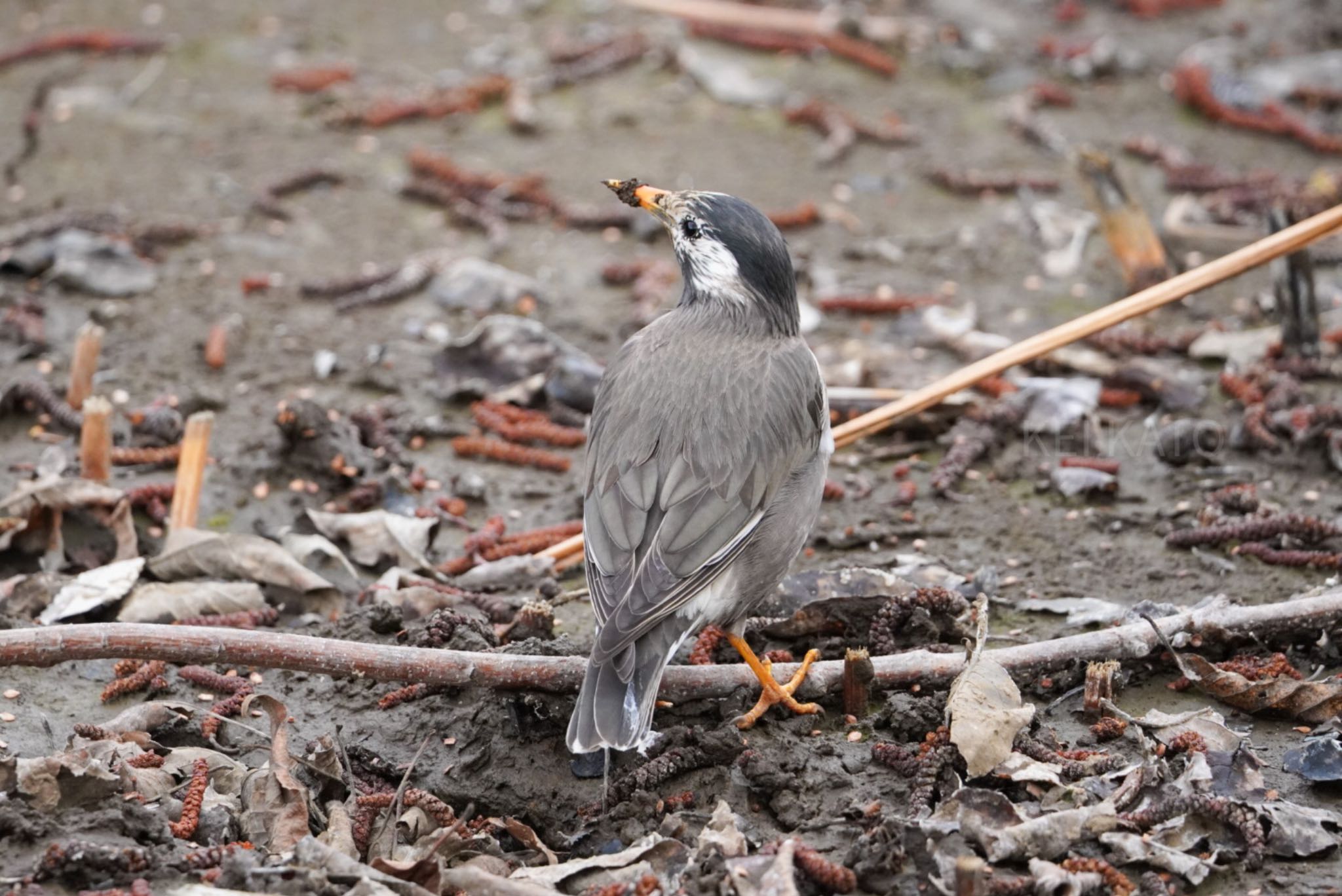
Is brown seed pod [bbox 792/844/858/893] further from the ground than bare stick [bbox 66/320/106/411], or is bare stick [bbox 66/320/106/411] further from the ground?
brown seed pod [bbox 792/844/858/893]

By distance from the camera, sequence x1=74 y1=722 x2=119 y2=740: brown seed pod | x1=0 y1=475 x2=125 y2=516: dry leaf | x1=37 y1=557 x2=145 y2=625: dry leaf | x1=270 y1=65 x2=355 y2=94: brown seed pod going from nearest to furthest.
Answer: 1. x1=74 y1=722 x2=119 y2=740: brown seed pod
2. x1=37 y1=557 x2=145 y2=625: dry leaf
3. x1=0 y1=475 x2=125 y2=516: dry leaf
4. x1=270 y1=65 x2=355 y2=94: brown seed pod

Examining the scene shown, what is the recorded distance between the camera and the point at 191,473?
6.27 metres

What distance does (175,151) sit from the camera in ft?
33.4

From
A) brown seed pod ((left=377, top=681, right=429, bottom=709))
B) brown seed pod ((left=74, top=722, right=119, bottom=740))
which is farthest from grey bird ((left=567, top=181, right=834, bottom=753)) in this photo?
brown seed pod ((left=74, top=722, right=119, bottom=740))

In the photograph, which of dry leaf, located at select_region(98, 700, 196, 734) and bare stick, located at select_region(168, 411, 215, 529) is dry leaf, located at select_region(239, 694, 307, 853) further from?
bare stick, located at select_region(168, 411, 215, 529)

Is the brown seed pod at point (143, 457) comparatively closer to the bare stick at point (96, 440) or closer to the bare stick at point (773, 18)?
the bare stick at point (96, 440)

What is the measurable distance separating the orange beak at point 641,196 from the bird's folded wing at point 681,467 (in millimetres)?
668

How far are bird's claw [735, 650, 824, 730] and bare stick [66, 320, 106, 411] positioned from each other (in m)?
A: 3.89

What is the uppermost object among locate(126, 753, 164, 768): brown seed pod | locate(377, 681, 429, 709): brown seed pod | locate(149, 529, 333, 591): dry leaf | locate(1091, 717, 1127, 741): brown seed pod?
locate(1091, 717, 1127, 741): brown seed pod

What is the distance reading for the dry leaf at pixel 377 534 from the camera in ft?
20.8

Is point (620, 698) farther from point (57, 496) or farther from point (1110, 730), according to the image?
point (57, 496)

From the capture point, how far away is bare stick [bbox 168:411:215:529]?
623 cm

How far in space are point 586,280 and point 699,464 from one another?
3.98 meters

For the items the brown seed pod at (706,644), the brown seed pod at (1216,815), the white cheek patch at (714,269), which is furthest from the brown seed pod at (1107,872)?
the white cheek patch at (714,269)
